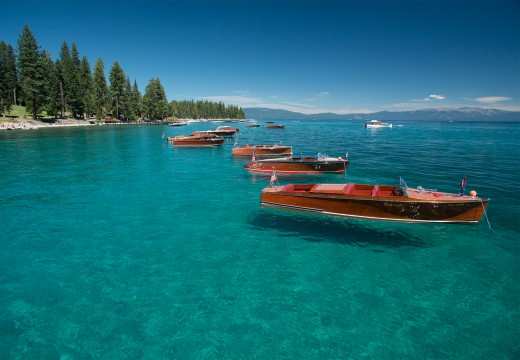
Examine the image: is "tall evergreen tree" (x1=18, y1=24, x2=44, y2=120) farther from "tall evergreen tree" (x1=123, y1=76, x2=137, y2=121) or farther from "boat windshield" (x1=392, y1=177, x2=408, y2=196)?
"boat windshield" (x1=392, y1=177, x2=408, y2=196)

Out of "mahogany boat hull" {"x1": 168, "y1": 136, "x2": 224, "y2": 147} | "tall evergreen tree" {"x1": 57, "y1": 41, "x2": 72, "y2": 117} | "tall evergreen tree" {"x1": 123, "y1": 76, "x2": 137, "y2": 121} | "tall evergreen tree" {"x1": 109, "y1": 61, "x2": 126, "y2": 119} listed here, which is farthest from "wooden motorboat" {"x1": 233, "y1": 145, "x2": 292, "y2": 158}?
"tall evergreen tree" {"x1": 123, "y1": 76, "x2": 137, "y2": 121}

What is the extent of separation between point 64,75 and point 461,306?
12277 cm

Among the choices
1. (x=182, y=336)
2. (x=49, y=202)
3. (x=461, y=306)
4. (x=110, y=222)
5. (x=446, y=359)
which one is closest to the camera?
(x=446, y=359)

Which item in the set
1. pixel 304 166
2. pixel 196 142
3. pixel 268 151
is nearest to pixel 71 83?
pixel 196 142

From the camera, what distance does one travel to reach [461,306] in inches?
382

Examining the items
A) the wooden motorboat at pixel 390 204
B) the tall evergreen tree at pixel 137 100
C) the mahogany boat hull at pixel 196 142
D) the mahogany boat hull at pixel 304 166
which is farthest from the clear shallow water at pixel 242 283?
the tall evergreen tree at pixel 137 100

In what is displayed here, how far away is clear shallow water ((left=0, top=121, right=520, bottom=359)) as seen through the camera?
8.02 meters

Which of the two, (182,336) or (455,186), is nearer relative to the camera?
(182,336)

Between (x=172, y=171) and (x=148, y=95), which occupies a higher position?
(x=148, y=95)

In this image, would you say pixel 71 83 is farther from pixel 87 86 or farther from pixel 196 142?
pixel 196 142

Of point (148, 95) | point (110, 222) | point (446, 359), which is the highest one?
point (148, 95)

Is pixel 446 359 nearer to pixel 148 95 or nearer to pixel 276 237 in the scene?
pixel 276 237

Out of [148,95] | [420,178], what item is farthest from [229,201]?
[148,95]

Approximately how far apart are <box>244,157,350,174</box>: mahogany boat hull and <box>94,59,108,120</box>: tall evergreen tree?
10614 cm
